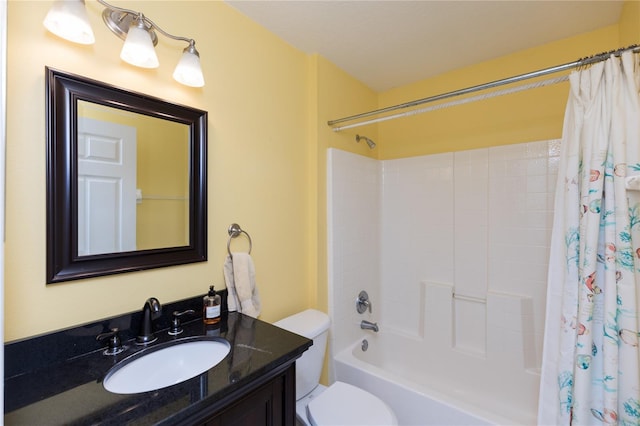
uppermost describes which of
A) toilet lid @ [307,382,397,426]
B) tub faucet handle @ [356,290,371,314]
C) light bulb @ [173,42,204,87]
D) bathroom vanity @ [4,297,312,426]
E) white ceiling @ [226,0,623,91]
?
white ceiling @ [226,0,623,91]

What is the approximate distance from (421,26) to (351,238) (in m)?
1.40

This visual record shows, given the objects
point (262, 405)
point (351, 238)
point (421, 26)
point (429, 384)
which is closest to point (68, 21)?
point (262, 405)

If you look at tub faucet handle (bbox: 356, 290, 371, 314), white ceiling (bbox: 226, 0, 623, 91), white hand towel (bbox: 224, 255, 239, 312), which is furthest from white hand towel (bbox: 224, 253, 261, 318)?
white ceiling (bbox: 226, 0, 623, 91)

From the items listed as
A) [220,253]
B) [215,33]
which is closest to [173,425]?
[220,253]

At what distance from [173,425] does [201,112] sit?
1.17 meters

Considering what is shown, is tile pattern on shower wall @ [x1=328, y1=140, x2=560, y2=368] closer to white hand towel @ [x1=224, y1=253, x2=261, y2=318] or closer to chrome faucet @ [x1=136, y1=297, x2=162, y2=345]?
white hand towel @ [x1=224, y1=253, x2=261, y2=318]

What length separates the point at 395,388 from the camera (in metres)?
1.62

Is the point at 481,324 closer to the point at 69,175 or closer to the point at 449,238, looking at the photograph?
the point at 449,238

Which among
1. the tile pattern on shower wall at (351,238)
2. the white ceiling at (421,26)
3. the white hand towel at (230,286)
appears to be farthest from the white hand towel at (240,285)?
the white ceiling at (421,26)

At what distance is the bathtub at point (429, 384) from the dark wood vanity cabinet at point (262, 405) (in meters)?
0.81

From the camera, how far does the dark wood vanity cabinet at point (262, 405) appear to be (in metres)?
0.84

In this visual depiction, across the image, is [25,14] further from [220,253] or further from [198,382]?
[198,382]

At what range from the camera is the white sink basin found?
928 mm

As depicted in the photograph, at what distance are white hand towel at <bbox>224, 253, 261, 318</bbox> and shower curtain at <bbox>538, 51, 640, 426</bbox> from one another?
1347 mm
